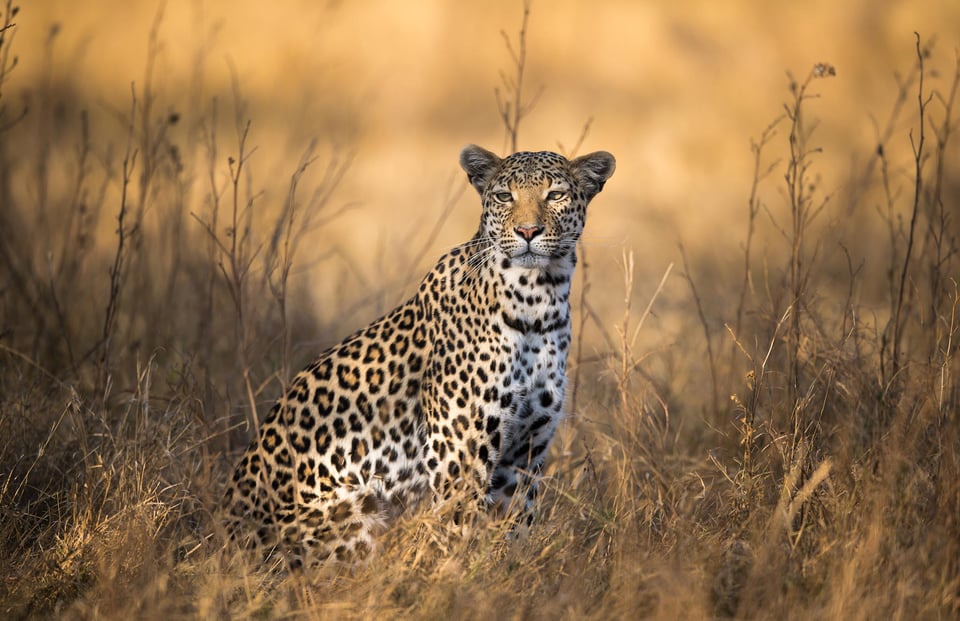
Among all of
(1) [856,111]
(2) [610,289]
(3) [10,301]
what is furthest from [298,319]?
(1) [856,111]

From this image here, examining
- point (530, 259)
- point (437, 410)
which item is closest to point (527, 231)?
point (530, 259)

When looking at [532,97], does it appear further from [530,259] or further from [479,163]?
[530,259]

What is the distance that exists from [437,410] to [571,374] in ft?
8.87

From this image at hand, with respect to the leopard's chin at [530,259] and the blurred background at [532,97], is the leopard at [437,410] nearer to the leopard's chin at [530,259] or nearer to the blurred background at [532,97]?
the leopard's chin at [530,259]

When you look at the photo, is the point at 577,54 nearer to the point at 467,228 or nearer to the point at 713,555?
the point at 467,228

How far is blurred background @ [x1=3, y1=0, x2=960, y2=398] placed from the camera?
12.8 m

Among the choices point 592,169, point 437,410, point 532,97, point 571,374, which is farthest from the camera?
point 532,97

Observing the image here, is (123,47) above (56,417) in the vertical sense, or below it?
above

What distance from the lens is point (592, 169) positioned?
5.62 metres

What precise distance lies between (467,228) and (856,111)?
764 cm

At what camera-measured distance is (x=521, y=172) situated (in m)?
5.39

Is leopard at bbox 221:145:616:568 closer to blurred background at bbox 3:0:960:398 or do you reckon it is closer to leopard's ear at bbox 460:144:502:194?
leopard's ear at bbox 460:144:502:194

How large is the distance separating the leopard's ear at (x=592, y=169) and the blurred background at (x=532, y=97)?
5.16m

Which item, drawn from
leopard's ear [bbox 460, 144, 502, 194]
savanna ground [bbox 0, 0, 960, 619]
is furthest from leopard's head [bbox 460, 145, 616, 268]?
savanna ground [bbox 0, 0, 960, 619]
